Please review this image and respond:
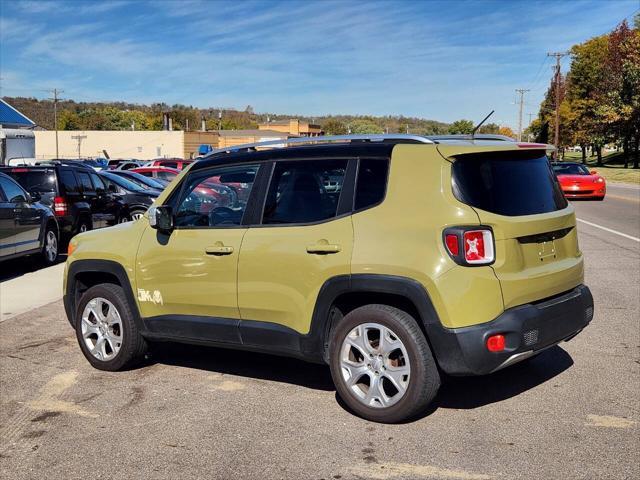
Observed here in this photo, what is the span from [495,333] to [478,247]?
53cm

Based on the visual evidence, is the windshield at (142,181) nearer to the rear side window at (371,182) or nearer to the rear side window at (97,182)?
the rear side window at (97,182)

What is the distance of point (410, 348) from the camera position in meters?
4.41

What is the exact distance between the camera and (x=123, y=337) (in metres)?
5.83

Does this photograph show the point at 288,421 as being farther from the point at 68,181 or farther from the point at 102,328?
the point at 68,181

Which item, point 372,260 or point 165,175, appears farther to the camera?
point 165,175

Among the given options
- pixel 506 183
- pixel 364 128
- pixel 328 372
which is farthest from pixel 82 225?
pixel 364 128

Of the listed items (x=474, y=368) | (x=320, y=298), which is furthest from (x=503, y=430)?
(x=320, y=298)

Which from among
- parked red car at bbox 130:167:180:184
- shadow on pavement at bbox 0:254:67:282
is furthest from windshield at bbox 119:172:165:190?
shadow on pavement at bbox 0:254:67:282

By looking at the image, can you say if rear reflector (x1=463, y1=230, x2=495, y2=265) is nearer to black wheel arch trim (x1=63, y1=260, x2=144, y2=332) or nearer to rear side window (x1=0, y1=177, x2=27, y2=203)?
black wheel arch trim (x1=63, y1=260, x2=144, y2=332)

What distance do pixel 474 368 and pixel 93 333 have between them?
3363 millimetres

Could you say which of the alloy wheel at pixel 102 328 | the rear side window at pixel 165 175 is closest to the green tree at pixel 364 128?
the rear side window at pixel 165 175

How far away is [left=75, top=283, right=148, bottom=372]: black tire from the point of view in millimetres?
5805

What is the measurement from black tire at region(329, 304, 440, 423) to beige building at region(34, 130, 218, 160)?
8560cm

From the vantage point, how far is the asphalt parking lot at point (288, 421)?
398cm
